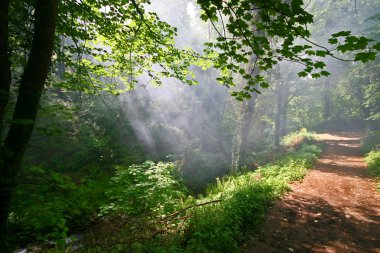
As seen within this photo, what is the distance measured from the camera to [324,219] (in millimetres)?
6980

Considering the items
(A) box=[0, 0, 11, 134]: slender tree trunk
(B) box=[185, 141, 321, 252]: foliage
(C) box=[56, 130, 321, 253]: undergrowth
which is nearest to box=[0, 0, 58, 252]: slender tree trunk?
(A) box=[0, 0, 11, 134]: slender tree trunk

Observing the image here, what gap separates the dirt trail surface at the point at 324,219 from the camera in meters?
5.62

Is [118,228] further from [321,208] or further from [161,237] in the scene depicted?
[321,208]

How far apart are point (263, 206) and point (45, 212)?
5.65 meters

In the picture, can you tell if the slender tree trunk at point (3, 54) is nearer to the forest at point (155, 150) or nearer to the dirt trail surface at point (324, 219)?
the forest at point (155, 150)

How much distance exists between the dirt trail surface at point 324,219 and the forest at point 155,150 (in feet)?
0.15

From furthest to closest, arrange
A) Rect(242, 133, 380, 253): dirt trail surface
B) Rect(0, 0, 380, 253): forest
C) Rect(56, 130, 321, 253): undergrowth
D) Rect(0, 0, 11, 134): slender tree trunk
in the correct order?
1. Rect(242, 133, 380, 253): dirt trail surface
2. Rect(56, 130, 321, 253): undergrowth
3. Rect(0, 0, 380, 253): forest
4. Rect(0, 0, 11, 134): slender tree trunk

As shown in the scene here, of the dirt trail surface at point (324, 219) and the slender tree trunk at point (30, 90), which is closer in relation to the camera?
the slender tree trunk at point (30, 90)

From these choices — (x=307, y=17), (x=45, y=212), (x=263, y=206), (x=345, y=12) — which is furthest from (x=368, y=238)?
(x=345, y=12)

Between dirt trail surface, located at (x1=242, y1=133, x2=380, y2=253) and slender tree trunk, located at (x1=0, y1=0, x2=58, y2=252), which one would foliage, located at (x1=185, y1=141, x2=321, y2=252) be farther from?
slender tree trunk, located at (x1=0, y1=0, x2=58, y2=252)

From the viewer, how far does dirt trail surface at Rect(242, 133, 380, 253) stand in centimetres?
562

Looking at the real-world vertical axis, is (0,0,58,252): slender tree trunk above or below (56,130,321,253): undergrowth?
above

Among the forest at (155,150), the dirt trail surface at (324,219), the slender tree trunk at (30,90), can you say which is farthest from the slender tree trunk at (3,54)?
→ the dirt trail surface at (324,219)

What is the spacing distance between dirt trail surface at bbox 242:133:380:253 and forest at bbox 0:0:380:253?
0.15 ft
